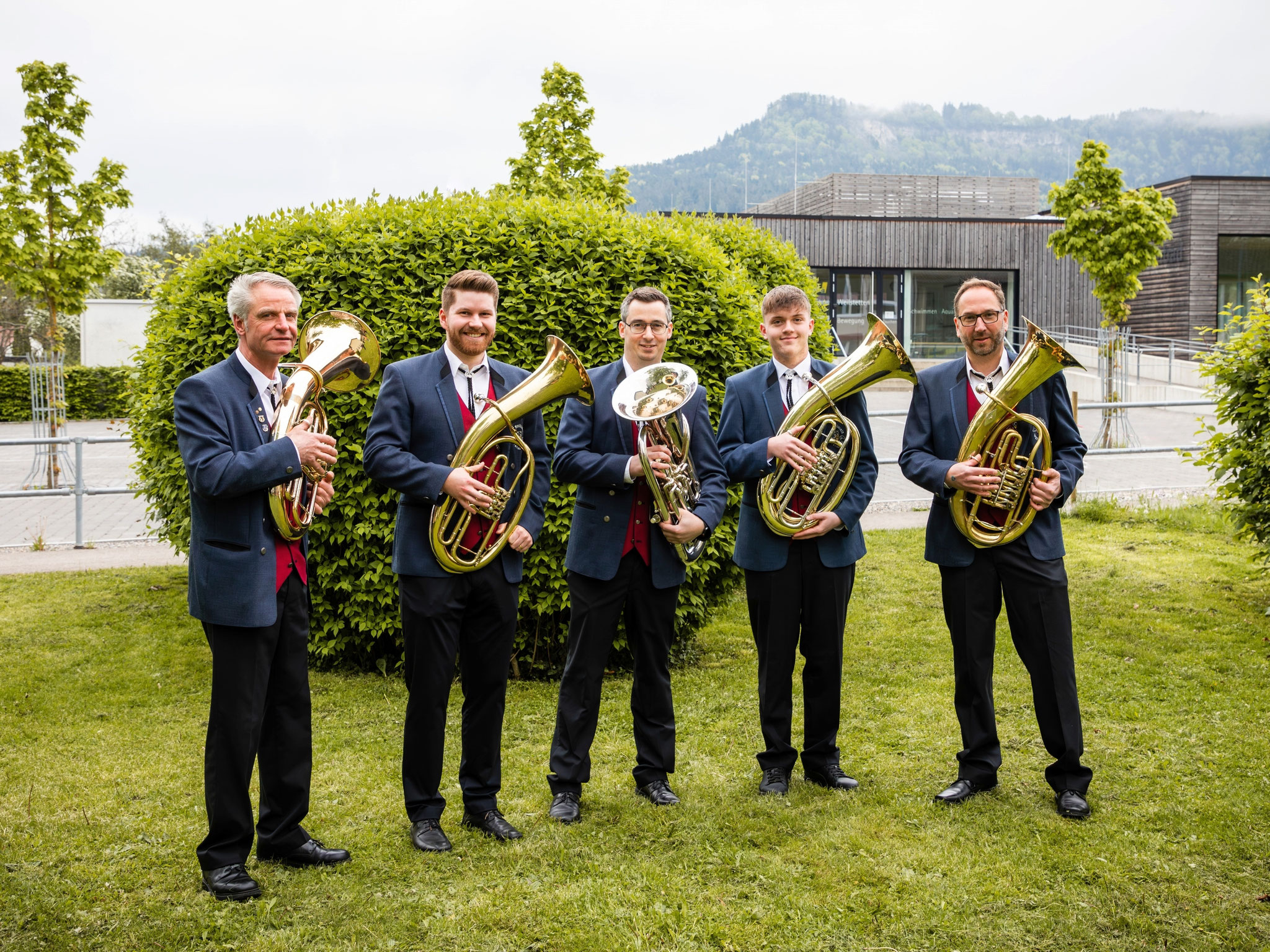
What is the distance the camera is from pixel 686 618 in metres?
6.38

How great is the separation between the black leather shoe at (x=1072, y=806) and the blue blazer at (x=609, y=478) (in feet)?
6.02

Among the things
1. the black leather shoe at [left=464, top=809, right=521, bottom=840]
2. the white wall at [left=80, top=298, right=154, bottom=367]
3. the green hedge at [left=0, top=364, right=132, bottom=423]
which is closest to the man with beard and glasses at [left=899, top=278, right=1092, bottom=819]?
the black leather shoe at [left=464, top=809, right=521, bottom=840]

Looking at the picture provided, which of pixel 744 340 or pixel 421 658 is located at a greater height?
pixel 744 340

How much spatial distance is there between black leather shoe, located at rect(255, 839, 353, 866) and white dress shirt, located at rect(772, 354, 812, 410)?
2.59 m

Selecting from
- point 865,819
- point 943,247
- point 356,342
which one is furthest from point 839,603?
point 943,247

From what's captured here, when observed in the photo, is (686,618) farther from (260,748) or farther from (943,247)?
(943,247)

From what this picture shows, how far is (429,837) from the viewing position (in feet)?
12.8

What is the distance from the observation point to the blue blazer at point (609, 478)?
4172 mm

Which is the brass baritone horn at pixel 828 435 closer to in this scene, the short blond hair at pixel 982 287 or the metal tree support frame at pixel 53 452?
the short blond hair at pixel 982 287

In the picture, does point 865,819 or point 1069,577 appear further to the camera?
point 1069,577

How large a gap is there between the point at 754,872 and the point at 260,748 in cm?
189

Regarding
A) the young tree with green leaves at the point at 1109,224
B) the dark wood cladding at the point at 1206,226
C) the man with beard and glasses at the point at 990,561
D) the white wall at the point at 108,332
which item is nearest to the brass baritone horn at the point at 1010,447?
the man with beard and glasses at the point at 990,561

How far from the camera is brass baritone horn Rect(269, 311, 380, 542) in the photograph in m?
3.47

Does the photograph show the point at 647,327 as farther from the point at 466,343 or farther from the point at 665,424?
the point at 466,343
